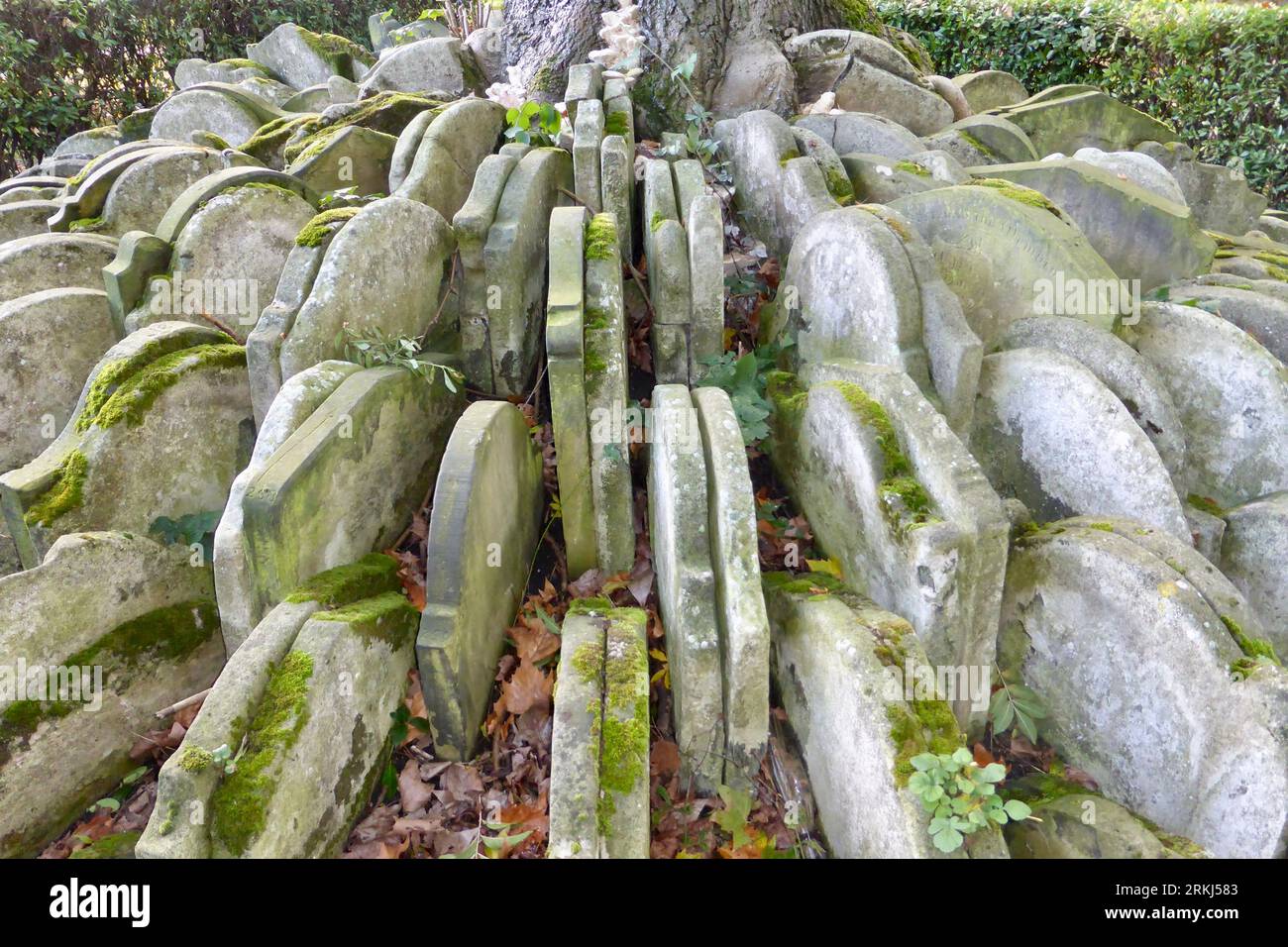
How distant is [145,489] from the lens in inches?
145

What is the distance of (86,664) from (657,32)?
5.71 meters

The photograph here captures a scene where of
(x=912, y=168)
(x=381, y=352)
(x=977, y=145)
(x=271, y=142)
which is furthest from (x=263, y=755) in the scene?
(x=977, y=145)

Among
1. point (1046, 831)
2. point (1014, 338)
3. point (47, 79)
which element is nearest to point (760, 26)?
point (1014, 338)

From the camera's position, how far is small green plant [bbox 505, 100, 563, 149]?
5118 millimetres

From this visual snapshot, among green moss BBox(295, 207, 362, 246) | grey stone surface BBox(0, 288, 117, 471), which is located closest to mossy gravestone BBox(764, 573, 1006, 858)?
green moss BBox(295, 207, 362, 246)

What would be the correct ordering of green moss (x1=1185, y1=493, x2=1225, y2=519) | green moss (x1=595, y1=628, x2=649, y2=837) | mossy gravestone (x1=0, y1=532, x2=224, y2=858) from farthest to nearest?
green moss (x1=1185, y1=493, x2=1225, y2=519)
mossy gravestone (x1=0, y1=532, x2=224, y2=858)
green moss (x1=595, y1=628, x2=649, y2=837)

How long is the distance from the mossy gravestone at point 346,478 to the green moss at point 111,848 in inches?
38.2

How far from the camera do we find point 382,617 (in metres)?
3.08

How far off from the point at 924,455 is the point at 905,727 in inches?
40.4

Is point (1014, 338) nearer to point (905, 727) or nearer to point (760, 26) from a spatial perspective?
point (905, 727)

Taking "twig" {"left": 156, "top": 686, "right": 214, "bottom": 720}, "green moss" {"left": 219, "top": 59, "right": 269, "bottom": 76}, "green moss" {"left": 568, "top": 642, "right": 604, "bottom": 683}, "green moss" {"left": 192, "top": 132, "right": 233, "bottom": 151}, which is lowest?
"twig" {"left": 156, "top": 686, "right": 214, "bottom": 720}

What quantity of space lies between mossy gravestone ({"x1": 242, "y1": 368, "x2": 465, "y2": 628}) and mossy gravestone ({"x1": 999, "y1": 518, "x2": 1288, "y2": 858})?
108 inches

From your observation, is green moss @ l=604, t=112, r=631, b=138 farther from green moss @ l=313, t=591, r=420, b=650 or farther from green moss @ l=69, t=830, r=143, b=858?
green moss @ l=69, t=830, r=143, b=858

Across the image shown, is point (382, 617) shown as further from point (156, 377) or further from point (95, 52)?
point (95, 52)
